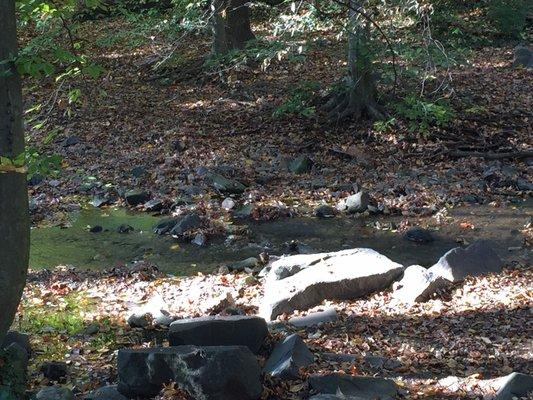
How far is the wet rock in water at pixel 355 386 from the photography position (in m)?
5.32

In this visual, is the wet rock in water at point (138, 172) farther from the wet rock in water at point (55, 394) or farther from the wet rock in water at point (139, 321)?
the wet rock in water at point (55, 394)

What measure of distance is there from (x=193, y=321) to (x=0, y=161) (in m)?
2.38

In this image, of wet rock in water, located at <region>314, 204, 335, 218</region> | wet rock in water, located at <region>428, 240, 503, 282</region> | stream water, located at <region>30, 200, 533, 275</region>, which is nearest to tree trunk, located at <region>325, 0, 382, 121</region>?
wet rock in water, located at <region>314, 204, 335, 218</region>

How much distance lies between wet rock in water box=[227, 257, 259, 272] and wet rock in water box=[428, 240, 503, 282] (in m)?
2.28

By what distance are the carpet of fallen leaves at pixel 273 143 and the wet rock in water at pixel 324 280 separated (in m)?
2.99

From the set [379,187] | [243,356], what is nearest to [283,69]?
[379,187]

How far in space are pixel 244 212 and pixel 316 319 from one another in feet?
14.6

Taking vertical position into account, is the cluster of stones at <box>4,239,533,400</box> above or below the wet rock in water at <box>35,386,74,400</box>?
below

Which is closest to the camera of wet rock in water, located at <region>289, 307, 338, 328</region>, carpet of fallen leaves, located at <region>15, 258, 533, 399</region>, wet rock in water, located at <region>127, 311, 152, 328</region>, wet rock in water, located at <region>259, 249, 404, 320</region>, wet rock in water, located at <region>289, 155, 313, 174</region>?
carpet of fallen leaves, located at <region>15, 258, 533, 399</region>

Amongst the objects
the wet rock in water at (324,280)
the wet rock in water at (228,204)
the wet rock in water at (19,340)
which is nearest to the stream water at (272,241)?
the wet rock in water at (228,204)

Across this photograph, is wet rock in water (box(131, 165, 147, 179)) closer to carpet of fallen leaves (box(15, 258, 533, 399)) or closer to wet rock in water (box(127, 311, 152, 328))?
carpet of fallen leaves (box(15, 258, 533, 399))

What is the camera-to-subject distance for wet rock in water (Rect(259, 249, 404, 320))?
762 cm

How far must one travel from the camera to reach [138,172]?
44.2 ft

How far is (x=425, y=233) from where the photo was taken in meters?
10.2
